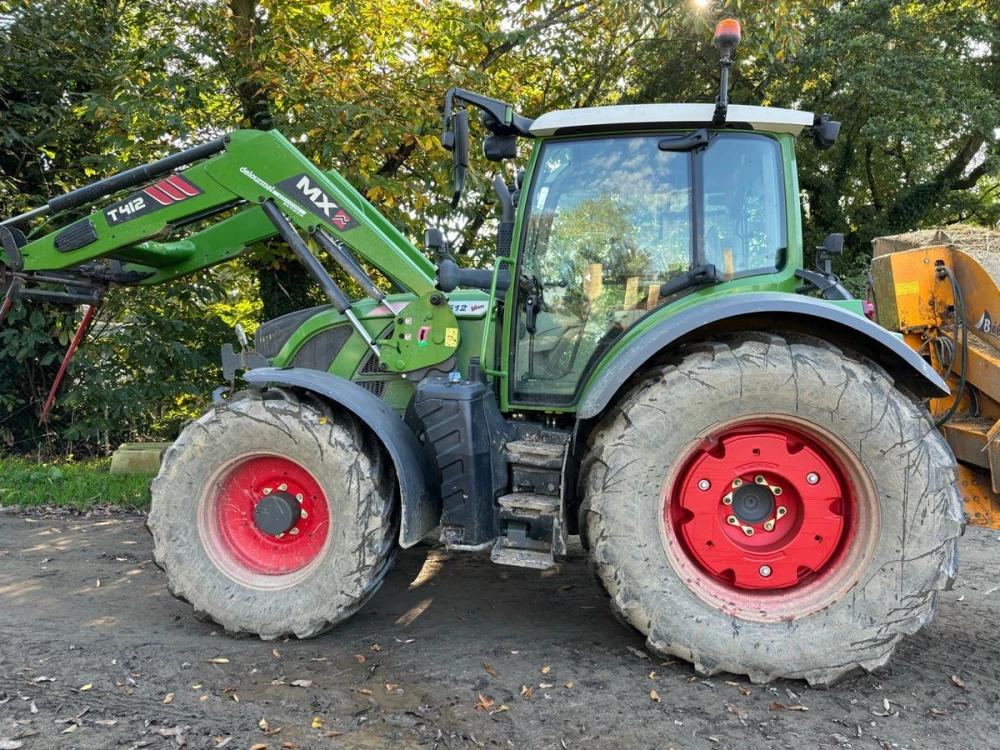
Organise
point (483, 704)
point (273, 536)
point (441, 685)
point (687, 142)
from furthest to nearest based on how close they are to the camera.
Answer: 1. point (273, 536)
2. point (687, 142)
3. point (441, 685)
4. point (483, 704)

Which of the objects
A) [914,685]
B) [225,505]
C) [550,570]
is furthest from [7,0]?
[914,685]

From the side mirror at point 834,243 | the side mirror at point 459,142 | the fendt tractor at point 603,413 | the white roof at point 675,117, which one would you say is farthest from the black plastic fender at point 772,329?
the side mirror at point 459,142

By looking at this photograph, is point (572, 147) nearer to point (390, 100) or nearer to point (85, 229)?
point (85, 229)

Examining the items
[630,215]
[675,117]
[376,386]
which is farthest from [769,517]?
[376,386]

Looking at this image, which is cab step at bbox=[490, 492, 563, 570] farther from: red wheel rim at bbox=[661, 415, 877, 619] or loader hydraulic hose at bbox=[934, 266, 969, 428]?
loader hydraulic hose at bbox=[934, 266, 969, 428]

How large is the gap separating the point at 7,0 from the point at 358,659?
798cm

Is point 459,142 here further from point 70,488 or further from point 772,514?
point 70,488

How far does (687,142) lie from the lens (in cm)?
Result: 323

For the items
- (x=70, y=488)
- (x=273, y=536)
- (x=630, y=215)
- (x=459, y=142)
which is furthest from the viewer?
(x=70, y=488)

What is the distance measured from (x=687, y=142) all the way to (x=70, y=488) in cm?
570

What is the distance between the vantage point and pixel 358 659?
3117 millimetres

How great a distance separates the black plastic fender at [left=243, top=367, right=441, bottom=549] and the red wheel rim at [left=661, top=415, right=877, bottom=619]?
3.56 ft

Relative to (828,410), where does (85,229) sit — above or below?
above

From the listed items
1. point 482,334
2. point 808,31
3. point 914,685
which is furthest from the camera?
point 808,31
